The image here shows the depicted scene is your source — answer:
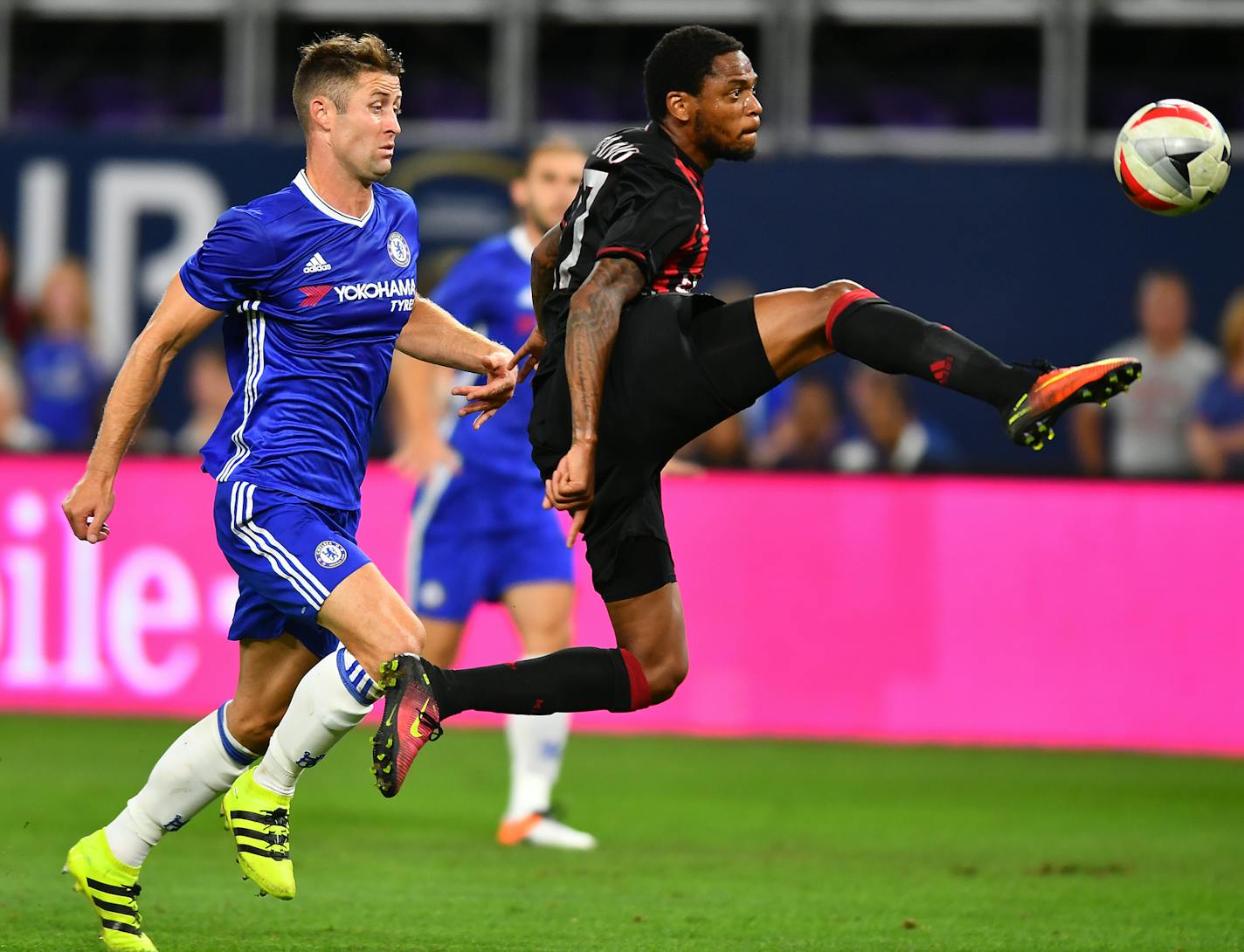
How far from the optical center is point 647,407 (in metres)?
5.05

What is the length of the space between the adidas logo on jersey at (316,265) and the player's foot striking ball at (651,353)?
620 millimetres

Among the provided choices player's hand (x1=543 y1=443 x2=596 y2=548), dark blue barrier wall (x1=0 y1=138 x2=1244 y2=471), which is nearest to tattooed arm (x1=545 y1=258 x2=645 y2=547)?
player's hand (x1=543 y1=443 x2=596 y2=548)

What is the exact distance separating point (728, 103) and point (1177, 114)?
1.28 meters

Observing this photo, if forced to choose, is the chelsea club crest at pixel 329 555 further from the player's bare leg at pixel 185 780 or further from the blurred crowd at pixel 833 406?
the blurred crowd at pixel 833 406

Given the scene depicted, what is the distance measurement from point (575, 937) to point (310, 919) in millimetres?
873

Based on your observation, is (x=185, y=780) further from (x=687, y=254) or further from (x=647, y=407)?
(x=687, y=254)

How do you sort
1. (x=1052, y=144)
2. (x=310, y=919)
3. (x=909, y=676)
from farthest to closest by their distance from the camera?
(x=1052, y=144) < (x=909, y=676) < (x=310, y=919)

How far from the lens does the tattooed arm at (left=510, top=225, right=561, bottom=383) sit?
5.44 meters

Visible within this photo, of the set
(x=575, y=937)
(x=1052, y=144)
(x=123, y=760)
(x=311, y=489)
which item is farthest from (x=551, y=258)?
(x=1052, y=144)

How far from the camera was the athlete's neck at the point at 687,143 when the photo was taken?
17.3 ft

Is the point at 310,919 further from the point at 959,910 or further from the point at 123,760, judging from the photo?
the point at 123,760

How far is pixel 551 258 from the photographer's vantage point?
5.43 metres

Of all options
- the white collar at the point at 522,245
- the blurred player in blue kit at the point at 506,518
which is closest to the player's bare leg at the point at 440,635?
the blurred player in blue kit at the point at 506,518

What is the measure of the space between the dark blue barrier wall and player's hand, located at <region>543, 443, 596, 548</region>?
27.2 ft
